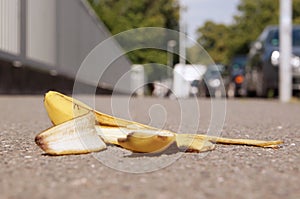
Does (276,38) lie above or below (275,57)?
above

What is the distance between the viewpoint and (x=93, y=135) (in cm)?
329

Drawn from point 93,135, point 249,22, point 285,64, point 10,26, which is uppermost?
point 249,22

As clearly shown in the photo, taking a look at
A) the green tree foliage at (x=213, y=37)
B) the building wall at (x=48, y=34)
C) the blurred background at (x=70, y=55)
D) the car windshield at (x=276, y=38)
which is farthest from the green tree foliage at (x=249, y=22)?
the car windshield at (x=276, y=38)

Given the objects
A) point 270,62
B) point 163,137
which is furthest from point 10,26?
point 163,137

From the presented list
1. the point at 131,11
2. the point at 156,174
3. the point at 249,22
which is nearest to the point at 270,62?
the point at 156,174

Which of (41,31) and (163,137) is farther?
(41,31)

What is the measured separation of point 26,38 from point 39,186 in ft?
33.3

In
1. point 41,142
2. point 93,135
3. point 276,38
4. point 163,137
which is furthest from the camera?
point 276,38

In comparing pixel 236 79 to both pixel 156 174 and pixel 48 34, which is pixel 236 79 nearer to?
pixel 48 34

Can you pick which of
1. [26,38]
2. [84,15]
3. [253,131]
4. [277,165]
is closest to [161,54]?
[277,165]

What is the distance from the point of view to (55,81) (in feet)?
55.2

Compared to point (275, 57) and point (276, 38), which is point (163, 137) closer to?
point (275, 57)

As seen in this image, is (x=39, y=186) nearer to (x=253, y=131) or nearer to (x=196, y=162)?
(x=196, y=162)

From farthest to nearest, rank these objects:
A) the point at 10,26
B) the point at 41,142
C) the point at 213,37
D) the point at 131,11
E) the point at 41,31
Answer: the point at 213,37 < the point at 131,11 < the point at 41,31 < the point at 10,26 < the point at 41,142
